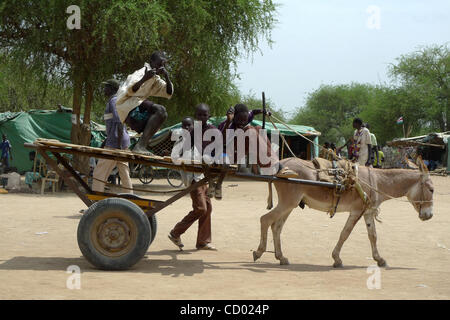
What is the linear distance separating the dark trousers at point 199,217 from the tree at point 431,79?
39645mm

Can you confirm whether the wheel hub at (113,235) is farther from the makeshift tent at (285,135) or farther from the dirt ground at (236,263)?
the makeshift tent at (285,135)

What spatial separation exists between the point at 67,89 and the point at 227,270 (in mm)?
13053

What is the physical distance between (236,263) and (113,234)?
1755 mm

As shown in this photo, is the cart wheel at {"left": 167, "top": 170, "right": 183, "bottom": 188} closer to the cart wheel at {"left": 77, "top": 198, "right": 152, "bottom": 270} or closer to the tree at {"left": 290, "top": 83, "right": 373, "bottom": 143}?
the cart wheel at {"left": 77, "top": 198, "right": 152, "bottom": 270}

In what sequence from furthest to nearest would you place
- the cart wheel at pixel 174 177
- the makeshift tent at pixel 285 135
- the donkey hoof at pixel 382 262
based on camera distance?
the makeshift tent at pixel 285 135 → the cart wheel at pixel 174 177 → the donkey hoof at pixel 382 262

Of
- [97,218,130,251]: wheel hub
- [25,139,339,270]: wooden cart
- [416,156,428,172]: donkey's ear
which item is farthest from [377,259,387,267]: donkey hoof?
[97,218,130,251]: wheel hub

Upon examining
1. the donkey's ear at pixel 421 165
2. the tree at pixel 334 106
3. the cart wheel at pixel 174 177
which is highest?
the tree at pixel 334 106

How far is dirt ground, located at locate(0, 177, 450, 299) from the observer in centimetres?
516

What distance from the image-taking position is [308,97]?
6781 cm

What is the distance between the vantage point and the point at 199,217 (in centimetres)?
772

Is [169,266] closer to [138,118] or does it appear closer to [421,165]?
[138,118]

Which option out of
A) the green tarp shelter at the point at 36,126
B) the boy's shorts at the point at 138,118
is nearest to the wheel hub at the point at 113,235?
the boy's shorts at the point at 138,118

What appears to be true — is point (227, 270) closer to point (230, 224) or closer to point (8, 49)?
point (230, 224)

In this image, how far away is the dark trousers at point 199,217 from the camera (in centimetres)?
761
